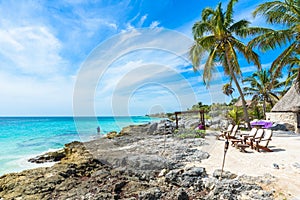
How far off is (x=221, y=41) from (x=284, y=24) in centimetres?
392

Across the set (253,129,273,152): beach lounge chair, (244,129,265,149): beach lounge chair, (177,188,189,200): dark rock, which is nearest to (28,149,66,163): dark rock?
(177,188,189,200): dark rock

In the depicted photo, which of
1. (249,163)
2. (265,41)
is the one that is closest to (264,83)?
(265,41)

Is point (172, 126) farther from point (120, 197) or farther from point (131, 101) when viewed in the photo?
point (120, 197)

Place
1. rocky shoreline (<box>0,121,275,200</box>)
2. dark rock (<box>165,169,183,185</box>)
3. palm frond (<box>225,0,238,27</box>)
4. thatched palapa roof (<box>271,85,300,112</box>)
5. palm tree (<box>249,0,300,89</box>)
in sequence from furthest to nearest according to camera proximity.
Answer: thatched palapa roof (<box>271,85,300,112</box>)
palm frond (<box>225,0,238,27</box>)
palm tree (<box>249,0,300,89</box>)
dark rock (<box>165,169,183,185</box>)
rocky shoreline (<box>0,121,275,200</box>)

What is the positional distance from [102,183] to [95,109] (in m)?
6.41

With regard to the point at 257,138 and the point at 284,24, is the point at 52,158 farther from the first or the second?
the point at 284,24

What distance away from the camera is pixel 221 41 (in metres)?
13.7

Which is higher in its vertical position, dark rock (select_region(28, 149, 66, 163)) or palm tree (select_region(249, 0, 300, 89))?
palm tree (select_region(249, 0, 300, 89))

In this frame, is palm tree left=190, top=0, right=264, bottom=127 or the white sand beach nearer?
the white sand beach

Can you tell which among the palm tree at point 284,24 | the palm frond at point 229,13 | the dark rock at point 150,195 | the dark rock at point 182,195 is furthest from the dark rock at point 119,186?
the palm frond at point 229,13

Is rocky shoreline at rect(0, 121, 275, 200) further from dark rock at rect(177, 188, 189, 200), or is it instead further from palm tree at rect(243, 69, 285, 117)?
palm tree at rect(243, 69, 285, 117)

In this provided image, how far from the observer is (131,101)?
11.7 m

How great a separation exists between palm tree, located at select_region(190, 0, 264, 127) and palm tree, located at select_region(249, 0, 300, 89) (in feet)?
6.40

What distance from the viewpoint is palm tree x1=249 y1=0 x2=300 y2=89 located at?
10.0 meters
